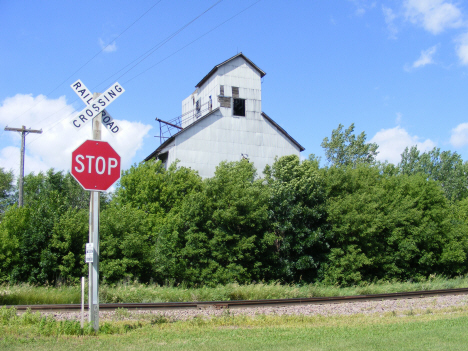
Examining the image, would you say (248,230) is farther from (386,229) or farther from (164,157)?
(164,157)

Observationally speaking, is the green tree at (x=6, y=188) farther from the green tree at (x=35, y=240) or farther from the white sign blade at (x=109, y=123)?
the white sign blade at (x=109, y=123)

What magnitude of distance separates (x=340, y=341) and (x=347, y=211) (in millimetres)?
24520

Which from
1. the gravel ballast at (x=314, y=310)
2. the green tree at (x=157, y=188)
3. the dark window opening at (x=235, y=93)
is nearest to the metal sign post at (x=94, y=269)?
the gravel ballast at (x=314, y=310)

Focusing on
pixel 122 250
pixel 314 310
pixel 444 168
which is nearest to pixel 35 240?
pixel 122 250

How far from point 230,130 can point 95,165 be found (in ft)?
106

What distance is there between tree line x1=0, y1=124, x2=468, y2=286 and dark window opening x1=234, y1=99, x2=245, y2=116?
7.62 m

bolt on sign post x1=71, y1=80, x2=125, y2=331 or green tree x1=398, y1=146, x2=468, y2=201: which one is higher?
green tree x1=398, y1=146, x2=468, y2=201

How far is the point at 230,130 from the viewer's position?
136 feet

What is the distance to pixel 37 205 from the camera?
26547 millimetres

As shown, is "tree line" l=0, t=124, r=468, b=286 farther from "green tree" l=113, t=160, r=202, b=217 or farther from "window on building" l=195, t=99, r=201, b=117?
"window on building" l=195, t=99, r=201, b=117

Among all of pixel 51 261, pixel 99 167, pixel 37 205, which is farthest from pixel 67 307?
pixel 37 205

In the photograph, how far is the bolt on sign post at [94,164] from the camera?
364 inches

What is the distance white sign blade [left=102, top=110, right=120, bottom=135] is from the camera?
10039 millimetres

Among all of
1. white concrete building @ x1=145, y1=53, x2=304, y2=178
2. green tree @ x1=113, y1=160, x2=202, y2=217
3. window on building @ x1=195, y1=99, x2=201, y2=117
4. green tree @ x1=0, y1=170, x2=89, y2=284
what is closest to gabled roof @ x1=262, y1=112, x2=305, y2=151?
white concrete building @ x1=145, y1=53, x2=304, y2=178
